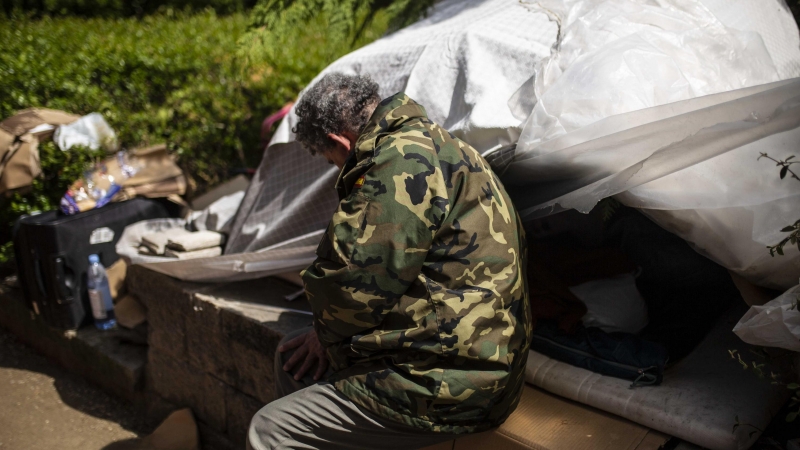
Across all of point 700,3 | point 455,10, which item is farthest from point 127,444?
point 700,3

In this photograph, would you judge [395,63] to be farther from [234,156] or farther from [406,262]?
[234,156]

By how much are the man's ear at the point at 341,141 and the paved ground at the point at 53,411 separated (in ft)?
7.39

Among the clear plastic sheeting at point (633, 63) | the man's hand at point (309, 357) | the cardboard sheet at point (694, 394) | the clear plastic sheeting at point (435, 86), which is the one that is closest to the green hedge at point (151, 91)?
the clear plastic sheeting at point (435, 86)

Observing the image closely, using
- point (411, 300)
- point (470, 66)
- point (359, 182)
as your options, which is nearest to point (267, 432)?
point (411, 300)

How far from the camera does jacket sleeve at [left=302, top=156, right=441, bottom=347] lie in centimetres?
192

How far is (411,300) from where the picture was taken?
2.00 m

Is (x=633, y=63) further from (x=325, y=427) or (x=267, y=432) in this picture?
(x=267, y=432)

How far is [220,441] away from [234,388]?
0.34m

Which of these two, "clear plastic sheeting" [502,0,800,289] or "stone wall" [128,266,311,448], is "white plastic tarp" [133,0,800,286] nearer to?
"clear plastic sheeting" [502,0,800,289]

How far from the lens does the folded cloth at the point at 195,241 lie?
347 cm

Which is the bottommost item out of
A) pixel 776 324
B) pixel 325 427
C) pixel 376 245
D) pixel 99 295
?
pixel 99 295

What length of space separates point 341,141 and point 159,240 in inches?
70.2

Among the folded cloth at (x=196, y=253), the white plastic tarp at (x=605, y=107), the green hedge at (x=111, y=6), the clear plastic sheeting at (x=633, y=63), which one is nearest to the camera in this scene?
the white plastic tarp at (x=605, y=107)

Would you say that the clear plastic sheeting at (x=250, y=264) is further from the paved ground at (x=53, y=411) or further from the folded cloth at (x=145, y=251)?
the paved ground at (x=53, y=411)
